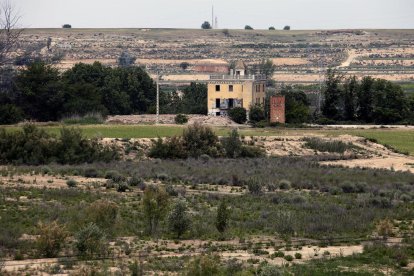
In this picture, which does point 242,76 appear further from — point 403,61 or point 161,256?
point 403,61

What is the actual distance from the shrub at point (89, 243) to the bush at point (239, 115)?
182ft

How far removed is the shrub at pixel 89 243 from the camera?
2770 cm

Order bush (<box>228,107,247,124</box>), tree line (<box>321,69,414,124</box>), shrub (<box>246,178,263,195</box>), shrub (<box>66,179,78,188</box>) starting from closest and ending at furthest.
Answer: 1. shrub (<box>66,179,78,188</box>)
2. shrub (<box>246,178,263,195</box>)
3. bush (<box>228,107,247,124</box>)
4. tree line (<box>321,69,414,124</box>)

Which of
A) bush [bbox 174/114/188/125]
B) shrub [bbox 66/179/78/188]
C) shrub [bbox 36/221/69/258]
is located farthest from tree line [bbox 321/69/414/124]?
shrub [bbox 36/221/69/258]

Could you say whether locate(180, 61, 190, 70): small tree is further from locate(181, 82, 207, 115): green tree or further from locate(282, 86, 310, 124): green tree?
locate(282, 86, 310, 124): green tree

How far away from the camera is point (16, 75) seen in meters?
81.1

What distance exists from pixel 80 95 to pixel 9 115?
10.4 metres

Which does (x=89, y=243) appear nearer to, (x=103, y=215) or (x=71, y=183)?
(x=103, y=215)

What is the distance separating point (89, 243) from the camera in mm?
27703

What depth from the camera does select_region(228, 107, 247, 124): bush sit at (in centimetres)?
8331

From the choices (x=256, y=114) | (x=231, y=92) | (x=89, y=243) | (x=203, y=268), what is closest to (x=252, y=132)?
(x=256, y=114)

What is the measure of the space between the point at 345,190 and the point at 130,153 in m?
17.5

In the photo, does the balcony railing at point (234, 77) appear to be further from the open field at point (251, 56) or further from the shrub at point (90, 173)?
the open field at point (251, 56)

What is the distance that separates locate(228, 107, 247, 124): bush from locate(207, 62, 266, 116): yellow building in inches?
128
